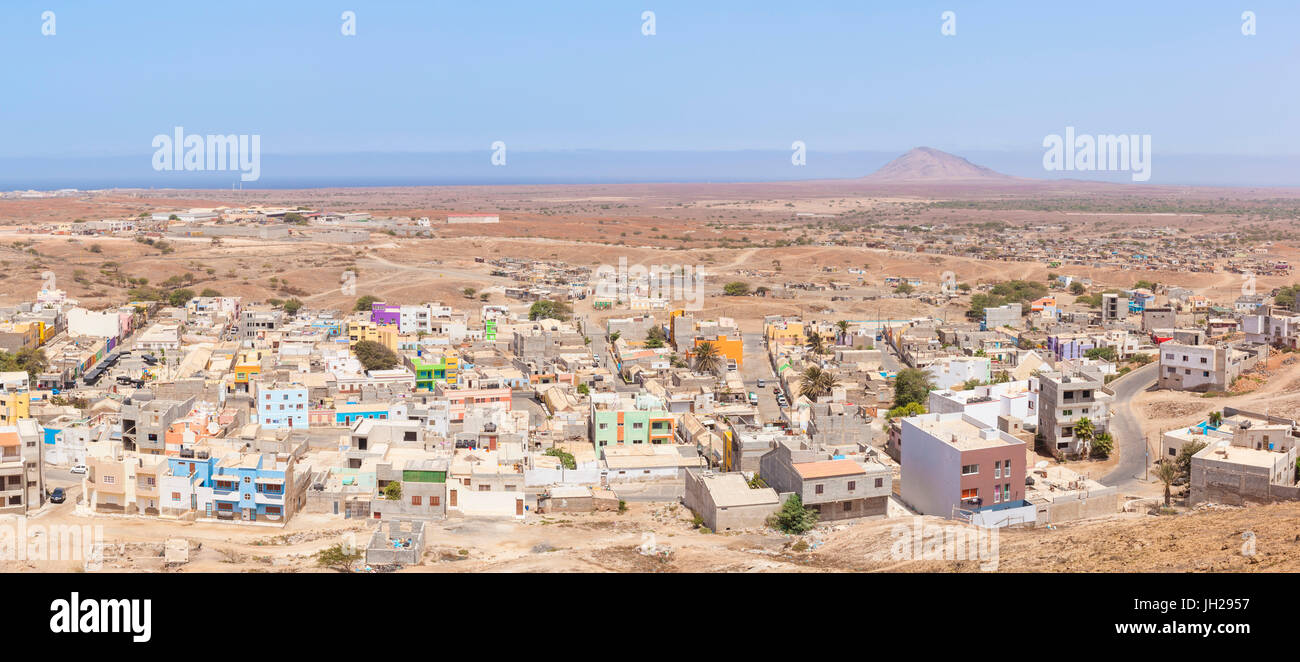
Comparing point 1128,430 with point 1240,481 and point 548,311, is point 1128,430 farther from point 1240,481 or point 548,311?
point 548,311

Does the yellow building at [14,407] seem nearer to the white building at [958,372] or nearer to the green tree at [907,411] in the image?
the green tree at [907,411]

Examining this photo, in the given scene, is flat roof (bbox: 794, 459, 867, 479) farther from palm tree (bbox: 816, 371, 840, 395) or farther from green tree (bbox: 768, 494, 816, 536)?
palm tree (bbox: 816, 371, 840, 395)

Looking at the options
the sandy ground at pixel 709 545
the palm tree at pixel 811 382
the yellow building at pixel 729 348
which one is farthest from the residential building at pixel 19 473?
the yellow building at pixel 729 348

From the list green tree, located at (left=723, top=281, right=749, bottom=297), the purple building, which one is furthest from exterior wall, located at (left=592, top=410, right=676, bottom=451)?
green tree, located at (left=723, top=281, right=749, bottom=297)

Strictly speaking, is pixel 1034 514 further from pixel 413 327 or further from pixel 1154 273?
pixel 1154 273
